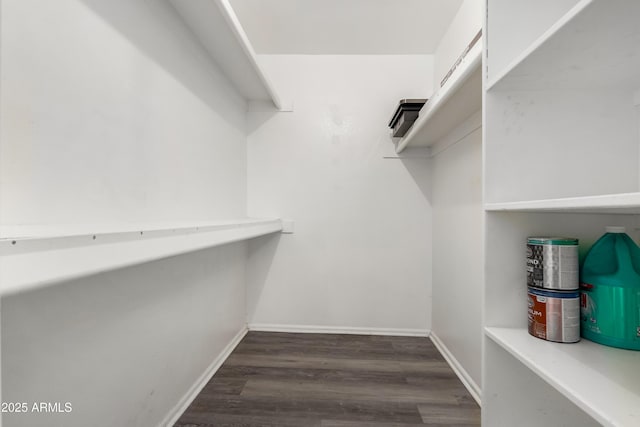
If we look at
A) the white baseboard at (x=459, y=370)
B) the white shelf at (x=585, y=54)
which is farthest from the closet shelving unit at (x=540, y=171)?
the white baseboard at (x=459, y=370)

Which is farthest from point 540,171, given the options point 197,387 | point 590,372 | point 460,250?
point 197,387

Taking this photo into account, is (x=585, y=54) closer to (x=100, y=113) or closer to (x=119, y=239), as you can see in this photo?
(x=119, y=239)

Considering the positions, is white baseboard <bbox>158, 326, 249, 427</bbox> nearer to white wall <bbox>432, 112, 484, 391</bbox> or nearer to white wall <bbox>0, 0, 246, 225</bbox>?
white wall <bbox>0, 0, 246, 225</bbox>

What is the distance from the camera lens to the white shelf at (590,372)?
0.49 meters

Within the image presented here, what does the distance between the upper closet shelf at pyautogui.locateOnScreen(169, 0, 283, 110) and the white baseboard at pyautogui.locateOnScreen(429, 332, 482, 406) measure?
1975mm

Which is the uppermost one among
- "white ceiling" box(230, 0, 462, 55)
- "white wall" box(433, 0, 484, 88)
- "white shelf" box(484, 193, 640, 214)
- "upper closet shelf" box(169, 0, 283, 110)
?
"white ceiling" box(230, 0, 462, 55)

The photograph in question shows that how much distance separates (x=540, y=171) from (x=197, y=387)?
66.1 inches

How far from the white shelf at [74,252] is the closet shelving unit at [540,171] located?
87cm

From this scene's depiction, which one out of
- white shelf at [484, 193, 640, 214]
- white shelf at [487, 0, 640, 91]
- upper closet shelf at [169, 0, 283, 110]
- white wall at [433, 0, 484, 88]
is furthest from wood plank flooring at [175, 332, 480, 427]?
white wall at [433, 0, 484, 88]

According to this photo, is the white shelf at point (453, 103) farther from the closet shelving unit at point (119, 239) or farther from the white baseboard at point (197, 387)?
the white baseboard at point (197, 387)

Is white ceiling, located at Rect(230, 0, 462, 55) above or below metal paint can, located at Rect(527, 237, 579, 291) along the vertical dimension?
above

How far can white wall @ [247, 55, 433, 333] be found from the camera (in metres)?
2.20

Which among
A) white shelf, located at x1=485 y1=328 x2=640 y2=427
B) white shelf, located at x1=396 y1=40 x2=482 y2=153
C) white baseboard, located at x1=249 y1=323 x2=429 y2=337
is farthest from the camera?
white baseboard, located at x1=249 y1=323 x2=429 y2=337

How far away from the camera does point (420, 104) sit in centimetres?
173
